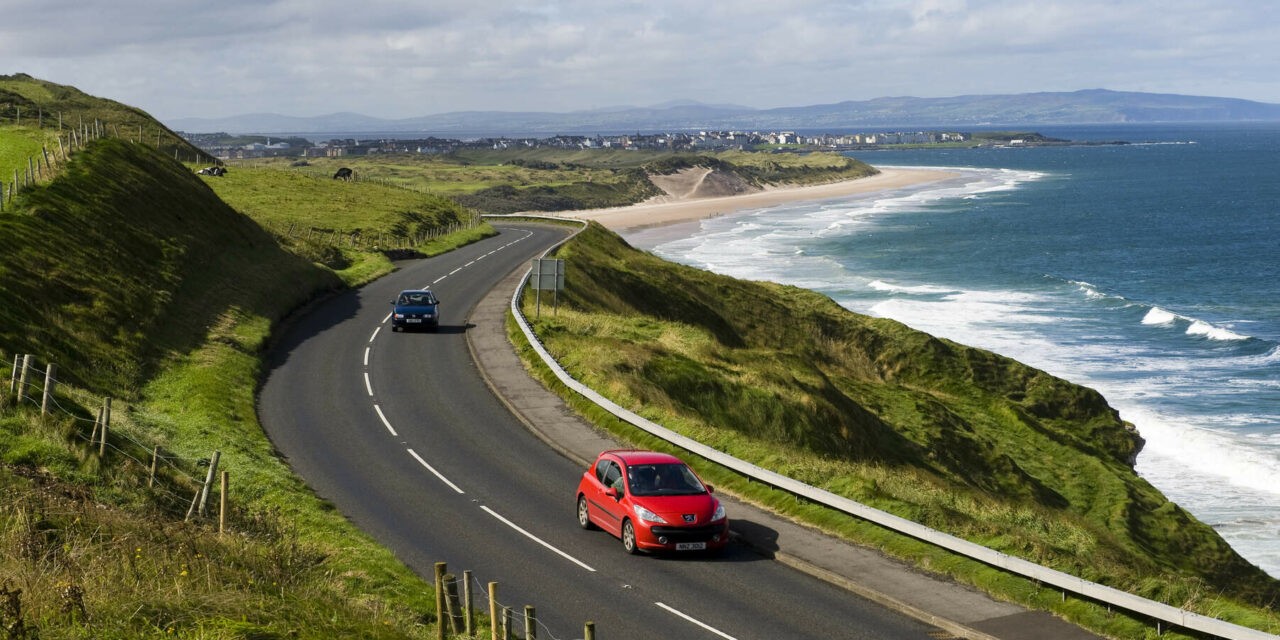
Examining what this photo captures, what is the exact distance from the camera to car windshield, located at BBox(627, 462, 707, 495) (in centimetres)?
2044

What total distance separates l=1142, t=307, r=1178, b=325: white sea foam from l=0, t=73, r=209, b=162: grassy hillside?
7120 centimetres

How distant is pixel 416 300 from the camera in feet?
146

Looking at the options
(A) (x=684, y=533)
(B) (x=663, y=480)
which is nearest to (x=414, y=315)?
(B) (x=663, y=480)

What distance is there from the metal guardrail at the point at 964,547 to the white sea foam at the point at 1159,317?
59.2m

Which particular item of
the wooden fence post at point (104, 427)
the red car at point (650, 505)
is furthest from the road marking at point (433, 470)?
the wooden fence post at point (104, 427)

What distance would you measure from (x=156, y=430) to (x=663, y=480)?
11.9 metres

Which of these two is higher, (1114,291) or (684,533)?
(684,533)

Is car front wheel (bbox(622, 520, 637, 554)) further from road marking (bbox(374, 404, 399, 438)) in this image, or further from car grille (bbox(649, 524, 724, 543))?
road marking (bbox(374, 404, 399, 438))

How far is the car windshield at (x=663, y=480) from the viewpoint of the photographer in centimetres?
2044

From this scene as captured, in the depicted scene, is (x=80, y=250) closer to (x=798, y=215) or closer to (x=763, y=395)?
(x=763, y=395)

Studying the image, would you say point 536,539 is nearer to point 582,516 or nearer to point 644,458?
point 582,516

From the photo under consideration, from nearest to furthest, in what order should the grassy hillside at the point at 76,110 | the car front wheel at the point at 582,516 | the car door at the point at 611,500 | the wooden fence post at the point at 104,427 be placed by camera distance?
1. the wooden fence post at the point at 104,427
2. the car door at the point at 611,500
3. the car front wheel at the point at 582,516
4. the grassy hillside at the point at 76,110

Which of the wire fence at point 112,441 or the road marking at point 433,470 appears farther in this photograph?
the road marking at point 433,470

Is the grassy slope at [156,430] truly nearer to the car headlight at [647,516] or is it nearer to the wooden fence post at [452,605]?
the wooden fence post at [452,605]
